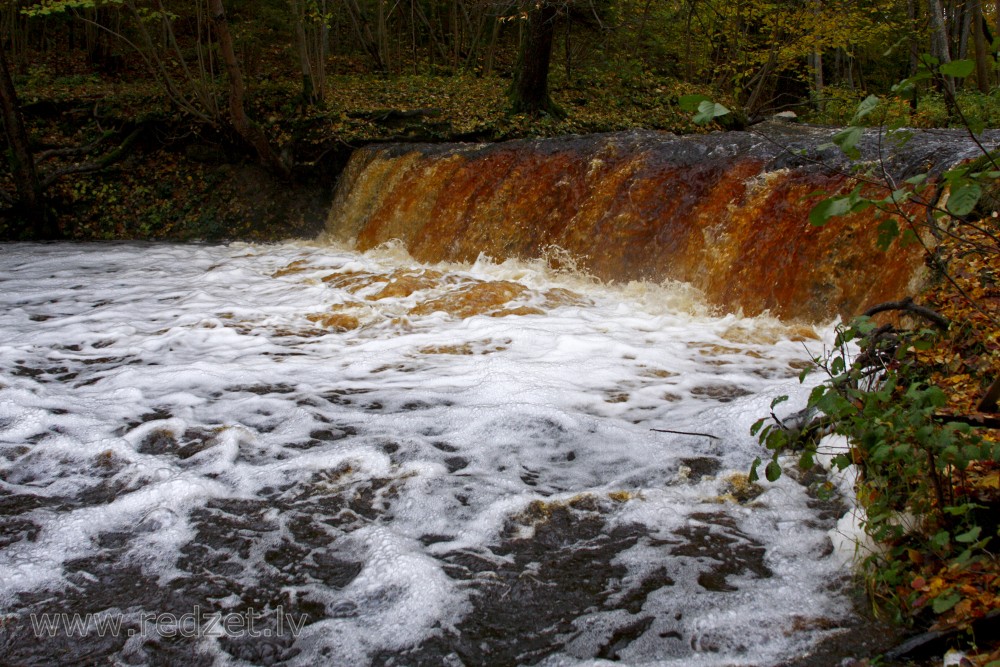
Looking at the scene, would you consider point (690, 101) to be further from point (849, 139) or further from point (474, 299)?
point (474, 299)

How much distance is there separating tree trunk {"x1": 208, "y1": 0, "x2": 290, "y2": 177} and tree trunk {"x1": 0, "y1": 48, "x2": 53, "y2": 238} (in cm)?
291

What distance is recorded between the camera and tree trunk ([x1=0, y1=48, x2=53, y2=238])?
34.9ft

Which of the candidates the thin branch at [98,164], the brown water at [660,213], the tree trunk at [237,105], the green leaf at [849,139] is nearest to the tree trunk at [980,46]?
the brown water at [660,213]

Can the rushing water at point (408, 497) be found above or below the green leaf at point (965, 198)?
below

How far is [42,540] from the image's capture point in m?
3.14

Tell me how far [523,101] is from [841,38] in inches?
240

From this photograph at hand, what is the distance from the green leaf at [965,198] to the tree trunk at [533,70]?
443 inches

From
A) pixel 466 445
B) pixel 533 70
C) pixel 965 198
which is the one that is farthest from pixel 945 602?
pixel 533 70

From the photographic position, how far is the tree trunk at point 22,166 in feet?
34.9

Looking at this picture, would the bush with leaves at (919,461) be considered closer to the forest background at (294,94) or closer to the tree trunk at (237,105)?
the tree trunk at (237,105)

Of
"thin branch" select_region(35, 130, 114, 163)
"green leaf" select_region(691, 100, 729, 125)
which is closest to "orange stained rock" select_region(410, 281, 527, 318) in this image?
"green leaf" select_region(691, 100, 729, 125)

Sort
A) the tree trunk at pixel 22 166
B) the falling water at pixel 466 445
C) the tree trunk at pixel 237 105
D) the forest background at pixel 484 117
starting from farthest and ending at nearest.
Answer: the tree trunk at pixel 22 166 → the tree trunk at pixel 237 105 → the falling water at pixel 466 445 → the forest background at pixel 484 117

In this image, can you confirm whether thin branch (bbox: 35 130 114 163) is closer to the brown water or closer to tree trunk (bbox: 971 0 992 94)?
the brown water

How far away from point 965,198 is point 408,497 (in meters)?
2.53
